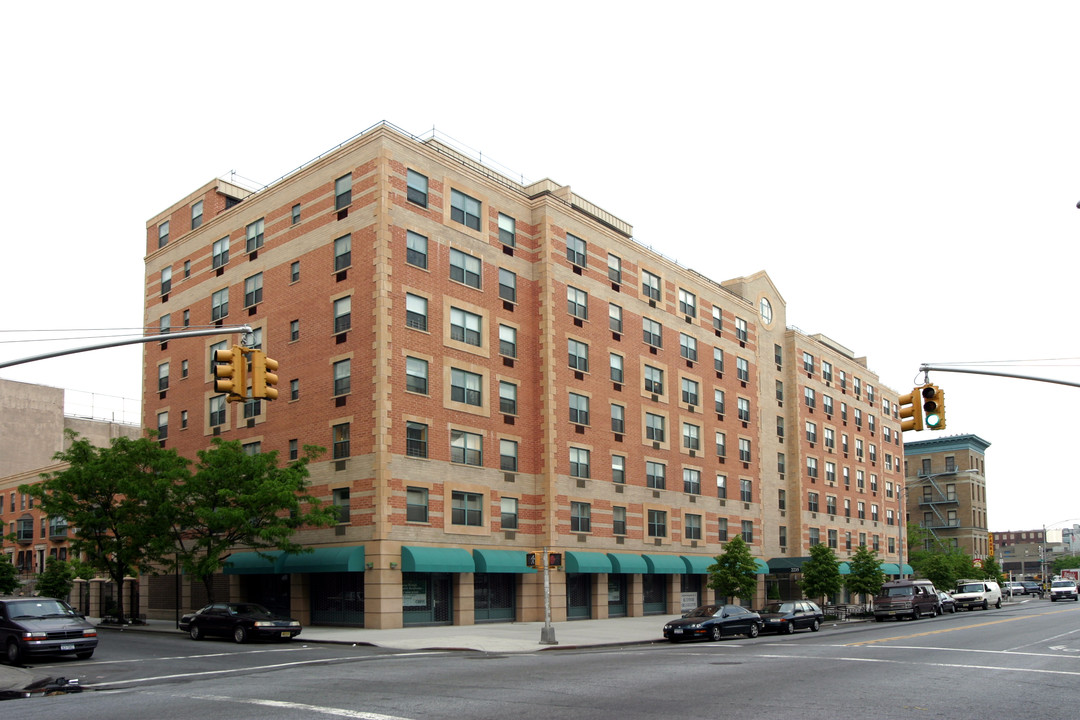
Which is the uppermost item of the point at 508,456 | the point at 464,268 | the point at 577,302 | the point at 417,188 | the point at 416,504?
the point at 417,188

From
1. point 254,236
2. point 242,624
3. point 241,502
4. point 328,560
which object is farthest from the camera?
point 254,236

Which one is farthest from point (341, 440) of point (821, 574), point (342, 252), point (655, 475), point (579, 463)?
point (821, 574)

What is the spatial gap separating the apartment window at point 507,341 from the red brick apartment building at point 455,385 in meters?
0.13

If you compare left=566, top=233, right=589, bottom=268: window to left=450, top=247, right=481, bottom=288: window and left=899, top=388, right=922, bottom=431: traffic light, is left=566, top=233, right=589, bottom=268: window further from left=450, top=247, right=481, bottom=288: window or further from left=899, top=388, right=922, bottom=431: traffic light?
left=899, top=388, right=922, bottom=431: traffic light

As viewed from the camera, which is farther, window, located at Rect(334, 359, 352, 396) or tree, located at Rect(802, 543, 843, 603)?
tree, located at Rect(802, 543, 843, 603)

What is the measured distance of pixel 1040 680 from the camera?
20.5 metres

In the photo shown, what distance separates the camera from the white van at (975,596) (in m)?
65.9

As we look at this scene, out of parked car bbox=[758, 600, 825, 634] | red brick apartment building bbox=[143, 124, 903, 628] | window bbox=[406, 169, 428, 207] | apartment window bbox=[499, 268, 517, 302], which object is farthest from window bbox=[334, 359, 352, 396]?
parked car bbox=[758, 600, 825, 634]

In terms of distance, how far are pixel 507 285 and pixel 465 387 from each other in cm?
623

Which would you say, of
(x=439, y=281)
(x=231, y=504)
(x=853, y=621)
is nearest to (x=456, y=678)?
(x=231, y=504)

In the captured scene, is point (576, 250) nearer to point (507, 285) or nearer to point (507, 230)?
point (507, 230)

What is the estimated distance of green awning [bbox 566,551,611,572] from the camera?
46.4 meters

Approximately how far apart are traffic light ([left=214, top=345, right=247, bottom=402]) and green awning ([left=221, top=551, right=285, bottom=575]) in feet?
76.5

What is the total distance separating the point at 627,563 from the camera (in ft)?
165
